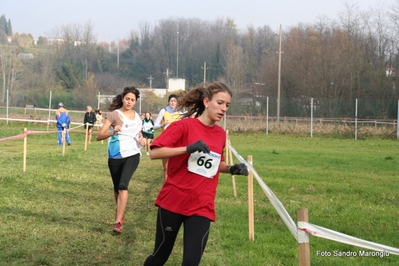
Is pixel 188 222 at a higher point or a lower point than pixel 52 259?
higher

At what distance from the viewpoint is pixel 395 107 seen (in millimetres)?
45781

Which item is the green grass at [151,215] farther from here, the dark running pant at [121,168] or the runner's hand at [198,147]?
→ the runner's hand at [198,147]

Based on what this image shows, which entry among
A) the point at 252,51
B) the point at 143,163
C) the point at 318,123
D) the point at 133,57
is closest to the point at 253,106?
the point at 318,123

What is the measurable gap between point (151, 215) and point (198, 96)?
4987 millimetres

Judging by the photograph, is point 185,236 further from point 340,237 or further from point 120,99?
point 120,99

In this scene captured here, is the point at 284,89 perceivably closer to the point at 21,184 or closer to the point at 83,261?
the point at 21,184

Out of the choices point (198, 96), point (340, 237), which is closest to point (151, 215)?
point (198, 96)

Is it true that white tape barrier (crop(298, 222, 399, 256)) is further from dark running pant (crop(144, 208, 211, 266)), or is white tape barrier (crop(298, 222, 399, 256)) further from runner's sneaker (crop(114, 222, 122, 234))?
runner's sneaker (crop(114, 222, 122, 234))

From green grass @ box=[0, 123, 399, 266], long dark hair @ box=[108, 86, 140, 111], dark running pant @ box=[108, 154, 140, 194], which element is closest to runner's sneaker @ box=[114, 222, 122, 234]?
green grass @ box=[0, 123, 399, 266]

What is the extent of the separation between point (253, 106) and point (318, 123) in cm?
641

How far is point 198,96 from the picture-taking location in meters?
5.45

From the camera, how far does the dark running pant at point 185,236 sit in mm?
4930

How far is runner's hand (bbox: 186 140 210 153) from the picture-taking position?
486cm

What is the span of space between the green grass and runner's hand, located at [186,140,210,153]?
248 cm
